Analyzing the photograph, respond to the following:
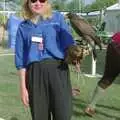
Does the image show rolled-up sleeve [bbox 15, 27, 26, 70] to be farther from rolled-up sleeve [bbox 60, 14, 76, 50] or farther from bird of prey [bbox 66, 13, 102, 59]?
bird of prey [bbox 66, 13, 102, 59]

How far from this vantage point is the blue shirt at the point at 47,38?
4.41 m

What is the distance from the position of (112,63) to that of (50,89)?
2.82 m

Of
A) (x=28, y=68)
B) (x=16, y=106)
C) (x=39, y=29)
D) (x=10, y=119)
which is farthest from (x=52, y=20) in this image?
(x=16, y=106)

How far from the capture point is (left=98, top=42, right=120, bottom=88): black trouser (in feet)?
23.1

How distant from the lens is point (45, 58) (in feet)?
14.5

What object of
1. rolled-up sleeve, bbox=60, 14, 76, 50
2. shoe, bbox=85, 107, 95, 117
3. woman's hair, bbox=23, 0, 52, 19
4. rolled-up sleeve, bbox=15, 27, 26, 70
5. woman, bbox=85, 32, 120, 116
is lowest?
shoe, bbox=85, 107, 95, 117

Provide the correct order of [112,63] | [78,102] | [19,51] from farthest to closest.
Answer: [78,102], [112,63], [19,51]

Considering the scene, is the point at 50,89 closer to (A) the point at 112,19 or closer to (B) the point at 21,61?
(B) the point at 21,61

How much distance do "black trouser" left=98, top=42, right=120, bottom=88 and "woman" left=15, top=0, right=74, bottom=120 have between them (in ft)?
8.53

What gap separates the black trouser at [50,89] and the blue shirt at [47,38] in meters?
0.08

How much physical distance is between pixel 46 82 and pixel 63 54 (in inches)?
12.2

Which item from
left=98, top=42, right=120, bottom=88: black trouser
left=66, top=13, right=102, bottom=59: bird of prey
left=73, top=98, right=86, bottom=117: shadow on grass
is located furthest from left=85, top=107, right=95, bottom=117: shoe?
left=66, top=13, right=102, bottom=59: bird of prey

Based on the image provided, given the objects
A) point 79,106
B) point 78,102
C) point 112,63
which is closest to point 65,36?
point 112,63

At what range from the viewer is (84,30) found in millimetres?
5734
